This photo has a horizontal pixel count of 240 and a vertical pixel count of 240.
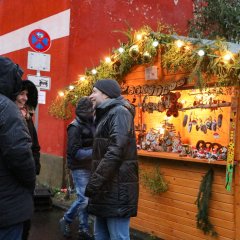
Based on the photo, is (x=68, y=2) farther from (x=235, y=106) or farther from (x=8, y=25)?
(x=235, y=106)

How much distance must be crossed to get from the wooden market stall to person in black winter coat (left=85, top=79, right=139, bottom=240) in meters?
1.58

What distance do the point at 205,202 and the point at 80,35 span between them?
528 cm

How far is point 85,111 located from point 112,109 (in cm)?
187

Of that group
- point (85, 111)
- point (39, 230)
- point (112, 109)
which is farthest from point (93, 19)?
point (112, 109)

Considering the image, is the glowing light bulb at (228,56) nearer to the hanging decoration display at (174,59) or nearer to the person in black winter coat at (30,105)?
the hanging decoration display at (174,59)

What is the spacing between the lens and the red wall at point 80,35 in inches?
343

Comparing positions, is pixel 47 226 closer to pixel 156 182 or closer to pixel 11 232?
pixel 156 182

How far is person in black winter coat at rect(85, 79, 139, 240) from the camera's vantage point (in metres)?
3.16

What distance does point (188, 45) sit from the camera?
4668 mm

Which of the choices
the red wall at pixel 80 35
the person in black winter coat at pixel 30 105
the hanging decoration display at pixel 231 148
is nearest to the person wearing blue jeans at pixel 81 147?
the person in black winter coat at pixel 30 105

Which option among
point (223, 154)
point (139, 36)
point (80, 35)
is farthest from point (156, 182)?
point (80, 35)

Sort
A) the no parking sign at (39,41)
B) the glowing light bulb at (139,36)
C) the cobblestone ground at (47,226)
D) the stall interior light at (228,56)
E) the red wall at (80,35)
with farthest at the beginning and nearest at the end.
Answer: the red wall at (80,35) < the no parking sign at (39,41) < the cobblestone ground at (47,226) < the glowing light bulb at (139,36) < the stall interior light at (228,56)

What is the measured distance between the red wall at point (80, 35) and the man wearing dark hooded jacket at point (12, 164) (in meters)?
6.01

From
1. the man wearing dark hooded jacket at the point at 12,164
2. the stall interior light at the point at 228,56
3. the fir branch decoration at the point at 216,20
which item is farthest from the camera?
the fir branch decoration at the point at 216,20
